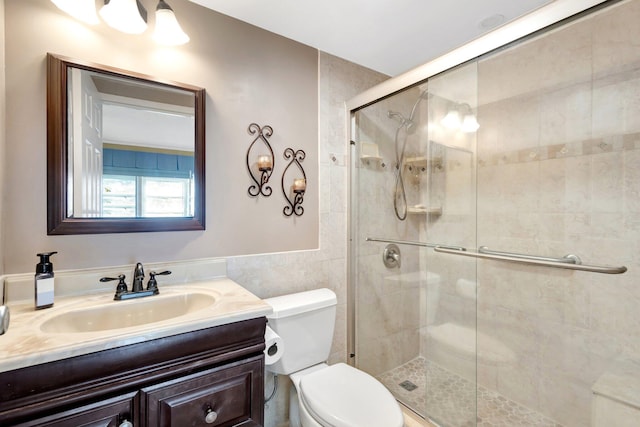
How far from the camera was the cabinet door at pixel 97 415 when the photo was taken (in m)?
0.75

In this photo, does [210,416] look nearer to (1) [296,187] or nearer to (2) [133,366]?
(2) [133,366]

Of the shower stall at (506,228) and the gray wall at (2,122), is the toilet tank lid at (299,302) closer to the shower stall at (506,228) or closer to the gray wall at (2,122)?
the shower stall at (506,228)

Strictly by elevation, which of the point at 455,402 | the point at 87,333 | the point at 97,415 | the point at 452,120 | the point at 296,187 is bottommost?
the point at 455,402

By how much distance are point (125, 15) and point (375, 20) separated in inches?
47.1

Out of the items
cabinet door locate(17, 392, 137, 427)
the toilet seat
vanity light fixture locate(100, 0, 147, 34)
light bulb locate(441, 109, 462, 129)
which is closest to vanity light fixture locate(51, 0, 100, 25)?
vanity light fixture locate(100, 0, 147, 34)

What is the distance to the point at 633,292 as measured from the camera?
1.41 m

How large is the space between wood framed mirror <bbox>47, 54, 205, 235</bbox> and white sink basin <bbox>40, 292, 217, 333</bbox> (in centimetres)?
33

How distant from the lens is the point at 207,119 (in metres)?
1.47

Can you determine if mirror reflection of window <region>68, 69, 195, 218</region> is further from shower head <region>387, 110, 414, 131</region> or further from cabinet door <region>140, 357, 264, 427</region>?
shower head <region>387, 110, 414, 131</region>

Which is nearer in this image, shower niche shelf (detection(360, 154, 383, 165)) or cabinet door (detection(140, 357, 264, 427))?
cabinet door (detection(140, 357, 264, 427))

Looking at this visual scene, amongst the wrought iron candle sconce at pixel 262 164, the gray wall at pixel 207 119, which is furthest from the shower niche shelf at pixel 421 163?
the wrought iron candle sconce at pixel 262 164

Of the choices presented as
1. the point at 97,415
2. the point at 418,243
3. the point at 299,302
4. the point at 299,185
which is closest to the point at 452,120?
the point at 418,243

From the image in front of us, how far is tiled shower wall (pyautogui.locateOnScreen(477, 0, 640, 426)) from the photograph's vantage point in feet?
4.64

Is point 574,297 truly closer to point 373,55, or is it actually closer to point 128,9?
point 373,55
